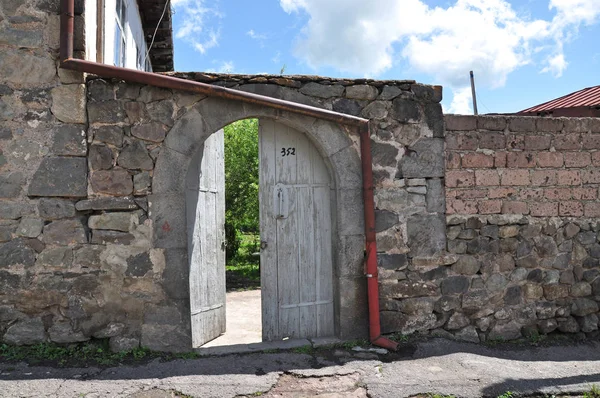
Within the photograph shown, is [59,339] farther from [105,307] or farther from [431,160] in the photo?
[431,160]

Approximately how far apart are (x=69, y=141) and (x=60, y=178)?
31 centimetres

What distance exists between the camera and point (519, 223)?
471 cm

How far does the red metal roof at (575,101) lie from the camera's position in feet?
30.3

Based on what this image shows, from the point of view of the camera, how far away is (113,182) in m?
3.89

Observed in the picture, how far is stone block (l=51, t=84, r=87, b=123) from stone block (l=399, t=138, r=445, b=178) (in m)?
2.88

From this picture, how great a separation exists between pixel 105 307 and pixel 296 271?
1.71m

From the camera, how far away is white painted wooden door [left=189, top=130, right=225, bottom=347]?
4.42 metres

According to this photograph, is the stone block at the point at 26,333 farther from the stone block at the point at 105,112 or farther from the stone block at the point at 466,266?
the stone block at the point at 466,266

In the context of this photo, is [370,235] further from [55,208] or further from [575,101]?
[575,101]

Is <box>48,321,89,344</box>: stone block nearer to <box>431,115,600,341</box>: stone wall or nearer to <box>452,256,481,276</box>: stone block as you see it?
<box>431,115,600,341</box>: stone wall

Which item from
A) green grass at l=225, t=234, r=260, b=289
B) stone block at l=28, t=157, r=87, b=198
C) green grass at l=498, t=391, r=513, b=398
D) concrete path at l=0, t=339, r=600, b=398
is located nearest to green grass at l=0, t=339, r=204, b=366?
concrete path at l=0, t=339, r=600, b=398

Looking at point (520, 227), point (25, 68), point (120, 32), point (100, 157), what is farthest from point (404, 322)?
point (120, 32)

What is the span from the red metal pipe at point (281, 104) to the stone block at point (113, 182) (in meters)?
0.79

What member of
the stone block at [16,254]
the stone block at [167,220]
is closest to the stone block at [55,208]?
the stone block at [16,254]
